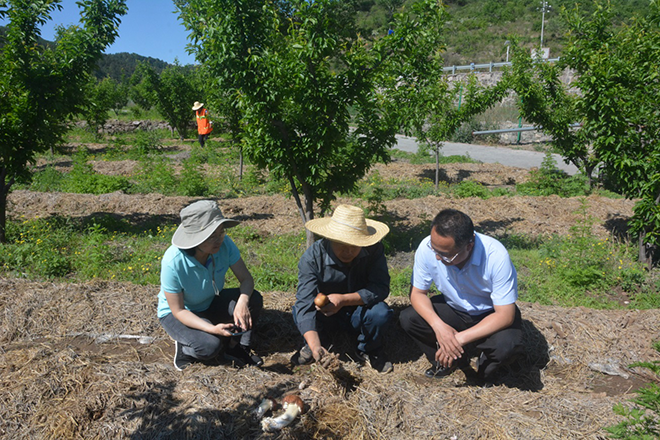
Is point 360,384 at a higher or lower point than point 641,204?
lower

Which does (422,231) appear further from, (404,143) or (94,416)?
(404,143)

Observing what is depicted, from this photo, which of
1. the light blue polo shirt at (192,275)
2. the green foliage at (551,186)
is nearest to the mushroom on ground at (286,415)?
the light blue polo shirt at (192,275)

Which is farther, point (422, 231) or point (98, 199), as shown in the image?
point (98, 199)

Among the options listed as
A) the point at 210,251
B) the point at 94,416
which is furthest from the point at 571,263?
the point at 94,416

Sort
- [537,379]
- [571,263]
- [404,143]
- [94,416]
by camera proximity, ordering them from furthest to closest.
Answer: [404,143], [571,263], [537,379], [94,416]

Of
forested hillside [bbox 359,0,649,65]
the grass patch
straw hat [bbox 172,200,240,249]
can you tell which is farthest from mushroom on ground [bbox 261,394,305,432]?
forested hillside [bbox 359,0,649,65]

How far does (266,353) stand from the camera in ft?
12.9

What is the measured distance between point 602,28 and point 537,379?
6426 millimetres

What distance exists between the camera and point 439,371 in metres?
3.61

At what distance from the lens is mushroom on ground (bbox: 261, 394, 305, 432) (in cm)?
261

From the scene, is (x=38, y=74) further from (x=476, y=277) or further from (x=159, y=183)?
(x=476, y=277)

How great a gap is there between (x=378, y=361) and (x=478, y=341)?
80 cm

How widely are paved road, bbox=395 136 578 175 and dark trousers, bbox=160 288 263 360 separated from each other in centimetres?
1393

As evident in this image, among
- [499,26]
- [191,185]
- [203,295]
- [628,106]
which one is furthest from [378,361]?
[499,26]
